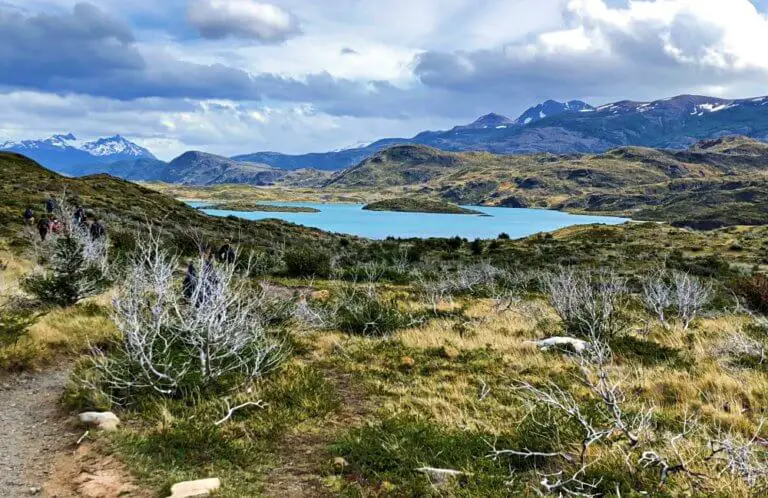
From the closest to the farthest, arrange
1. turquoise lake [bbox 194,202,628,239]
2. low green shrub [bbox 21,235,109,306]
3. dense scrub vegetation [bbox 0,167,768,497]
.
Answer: dense scrub vegetation [bbox 0,167,768,497]
low green shrub [bbox 21,235,109,306]
turquoise lake [bbox 194,202,628,239]

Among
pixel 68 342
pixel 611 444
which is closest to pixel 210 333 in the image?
pixel 68 342

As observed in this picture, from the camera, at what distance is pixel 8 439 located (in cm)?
672

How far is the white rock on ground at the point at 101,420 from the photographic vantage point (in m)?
6.73

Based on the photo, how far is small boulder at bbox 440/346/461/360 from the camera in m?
10.7

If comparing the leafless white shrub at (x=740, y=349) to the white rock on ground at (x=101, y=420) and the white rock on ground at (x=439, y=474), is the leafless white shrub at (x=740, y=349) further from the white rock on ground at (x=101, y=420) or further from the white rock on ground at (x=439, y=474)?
the white rock on ground at (x=101, y=420)

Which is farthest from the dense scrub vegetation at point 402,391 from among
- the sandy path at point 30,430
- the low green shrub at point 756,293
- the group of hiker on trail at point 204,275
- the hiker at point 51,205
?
the hiker at point 51,205

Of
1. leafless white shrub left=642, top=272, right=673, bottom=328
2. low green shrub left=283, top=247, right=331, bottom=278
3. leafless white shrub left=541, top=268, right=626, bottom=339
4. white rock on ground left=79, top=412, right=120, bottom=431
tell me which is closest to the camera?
white rock on ground left=79, top=412, right=120, bottom=431

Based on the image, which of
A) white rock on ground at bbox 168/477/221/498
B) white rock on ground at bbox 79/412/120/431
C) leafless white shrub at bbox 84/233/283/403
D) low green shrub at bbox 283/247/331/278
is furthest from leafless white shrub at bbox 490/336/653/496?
low green shrub at bbox 283/247/331/278

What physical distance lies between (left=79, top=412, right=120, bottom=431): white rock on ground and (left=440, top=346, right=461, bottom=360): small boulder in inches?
244

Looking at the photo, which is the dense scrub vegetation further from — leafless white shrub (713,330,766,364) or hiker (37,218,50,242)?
hiker (37,218,50,242)

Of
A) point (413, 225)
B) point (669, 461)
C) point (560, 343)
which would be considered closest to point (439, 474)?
point (669, 461)

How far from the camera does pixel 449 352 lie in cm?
1092

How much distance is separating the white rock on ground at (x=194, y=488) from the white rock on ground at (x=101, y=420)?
6.84ft

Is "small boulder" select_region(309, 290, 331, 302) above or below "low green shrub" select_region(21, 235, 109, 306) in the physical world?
below
